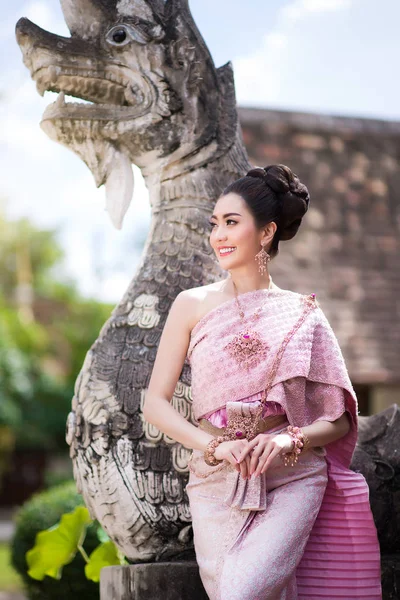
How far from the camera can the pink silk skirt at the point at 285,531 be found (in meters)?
2.49

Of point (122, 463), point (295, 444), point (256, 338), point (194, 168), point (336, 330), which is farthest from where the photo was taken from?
point (336, 330)

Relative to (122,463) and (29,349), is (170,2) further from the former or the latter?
(29,349)

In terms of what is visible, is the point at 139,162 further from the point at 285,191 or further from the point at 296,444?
the point at 296,444

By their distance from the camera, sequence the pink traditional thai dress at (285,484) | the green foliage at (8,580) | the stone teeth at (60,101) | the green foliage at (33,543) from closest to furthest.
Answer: the pink traditional thai dress at (285,484)
the stone teeth at (60,101)
the green foliage at (33,543)
the green foliage at (8,580)

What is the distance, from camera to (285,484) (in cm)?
265

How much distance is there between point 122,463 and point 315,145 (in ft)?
24.2

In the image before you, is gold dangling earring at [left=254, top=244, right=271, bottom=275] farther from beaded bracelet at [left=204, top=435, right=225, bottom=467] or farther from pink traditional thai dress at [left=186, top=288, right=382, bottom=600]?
beaded bracelet at [left=204, top=435, right=225, bottom=467]

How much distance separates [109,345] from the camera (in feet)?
Answer: 11.1

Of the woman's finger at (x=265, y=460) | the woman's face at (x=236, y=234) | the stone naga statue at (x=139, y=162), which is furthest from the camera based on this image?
the stone naga statue at (x=139, y=162)

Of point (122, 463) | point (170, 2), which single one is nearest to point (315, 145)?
point (170, 2)

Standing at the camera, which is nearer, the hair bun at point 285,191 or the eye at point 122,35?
the hair bun at point 285,191

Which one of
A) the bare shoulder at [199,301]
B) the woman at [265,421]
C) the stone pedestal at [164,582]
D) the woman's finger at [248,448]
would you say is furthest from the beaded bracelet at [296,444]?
the stone pedestal at [164,582]

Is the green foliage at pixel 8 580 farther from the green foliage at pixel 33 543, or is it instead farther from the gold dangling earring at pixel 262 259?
the gold dangling earring at pixel 262 259

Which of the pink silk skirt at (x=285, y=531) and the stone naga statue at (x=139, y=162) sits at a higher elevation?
the stone naga statue at (x=139, y=162)
